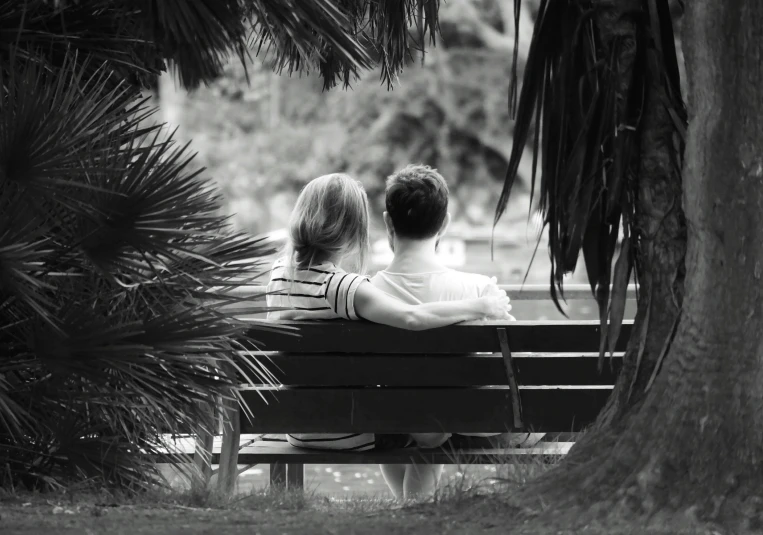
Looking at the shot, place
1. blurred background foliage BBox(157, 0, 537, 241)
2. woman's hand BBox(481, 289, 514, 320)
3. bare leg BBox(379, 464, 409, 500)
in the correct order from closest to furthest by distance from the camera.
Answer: woman's hand BBox(481, 289, 514, 320), bare leg BBox(379, 464, 409, 500), blurred background foliage BBox(157, 0, 537, 241)

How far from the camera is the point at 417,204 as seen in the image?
419 cm

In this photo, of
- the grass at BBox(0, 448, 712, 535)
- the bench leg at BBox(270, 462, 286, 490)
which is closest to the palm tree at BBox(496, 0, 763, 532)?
the grass at BBox(0, 448, 712, 535)

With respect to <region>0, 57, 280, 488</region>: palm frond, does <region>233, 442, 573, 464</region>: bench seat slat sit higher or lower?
lower

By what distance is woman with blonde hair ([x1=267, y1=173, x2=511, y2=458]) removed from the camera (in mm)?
3855

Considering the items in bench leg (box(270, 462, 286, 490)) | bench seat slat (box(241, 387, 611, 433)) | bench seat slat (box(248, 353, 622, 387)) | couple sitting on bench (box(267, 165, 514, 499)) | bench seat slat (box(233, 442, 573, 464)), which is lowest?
bench leg (box(270, 462, 286, 490))

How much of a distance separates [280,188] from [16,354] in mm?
22931

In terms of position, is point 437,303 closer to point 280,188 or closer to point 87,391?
point 87,391

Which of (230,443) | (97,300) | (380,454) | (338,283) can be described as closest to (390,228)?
(338,283)

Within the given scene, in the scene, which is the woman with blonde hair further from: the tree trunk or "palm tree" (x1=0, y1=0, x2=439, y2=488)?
the tree trunk

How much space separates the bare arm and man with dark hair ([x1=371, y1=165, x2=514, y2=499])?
259 millimetres

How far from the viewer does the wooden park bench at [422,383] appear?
12.4 ft

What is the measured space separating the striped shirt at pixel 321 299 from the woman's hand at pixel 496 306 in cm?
45

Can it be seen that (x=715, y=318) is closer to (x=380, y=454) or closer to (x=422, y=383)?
(x=422, y=383)

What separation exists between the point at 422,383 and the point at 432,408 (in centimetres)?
9
